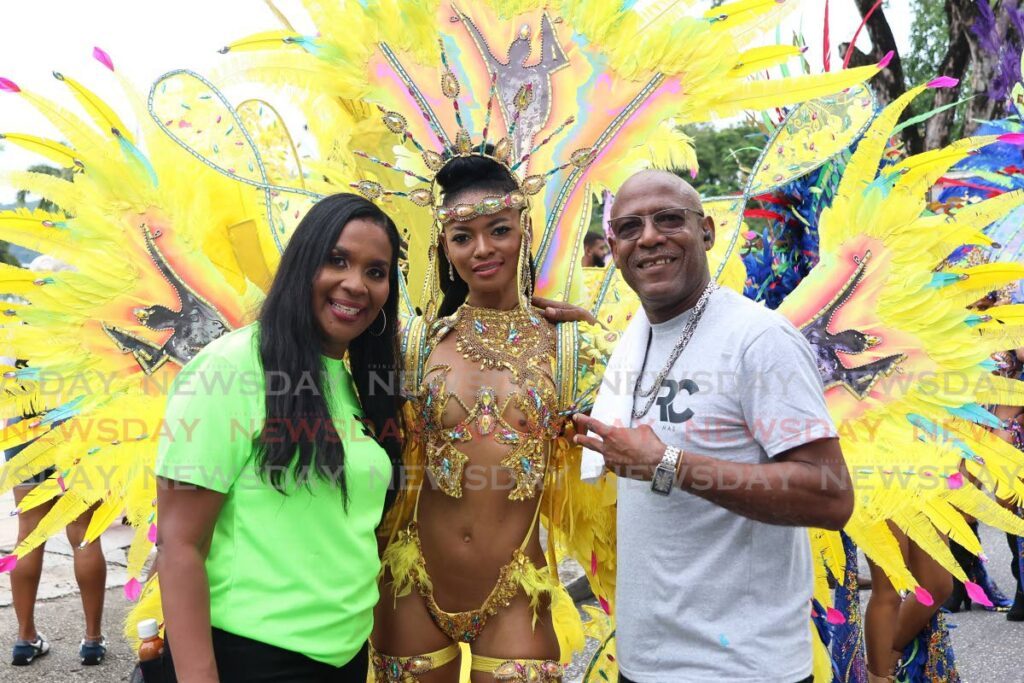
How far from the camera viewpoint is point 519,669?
2.49 m

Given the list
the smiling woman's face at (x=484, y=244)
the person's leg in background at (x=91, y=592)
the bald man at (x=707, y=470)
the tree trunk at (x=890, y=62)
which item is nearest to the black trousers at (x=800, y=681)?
the bald man at (x=707, y=470)

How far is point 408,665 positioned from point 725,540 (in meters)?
1.16

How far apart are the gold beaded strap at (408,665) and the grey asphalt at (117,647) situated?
185 cm

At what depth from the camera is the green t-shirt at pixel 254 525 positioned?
1.76 meters

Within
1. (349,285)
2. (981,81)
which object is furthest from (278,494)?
(981,81)

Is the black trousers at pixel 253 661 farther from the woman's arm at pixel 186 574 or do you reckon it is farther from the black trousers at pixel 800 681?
the black trousers at pixel 800 681

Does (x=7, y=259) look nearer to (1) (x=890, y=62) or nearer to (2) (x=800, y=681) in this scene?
(2) (x=800, y=681)

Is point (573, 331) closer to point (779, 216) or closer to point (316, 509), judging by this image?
point (316, 509)

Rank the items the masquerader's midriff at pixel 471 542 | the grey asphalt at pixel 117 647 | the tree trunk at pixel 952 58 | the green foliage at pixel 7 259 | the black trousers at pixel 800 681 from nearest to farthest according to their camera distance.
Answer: the black trousers at pixel 800 681, the masquerader's midriff at pixel 471 542, the green foliage at pixel 7 259, the grey asphalt at pixel 117 647, the tree trunk at pixel 952 58

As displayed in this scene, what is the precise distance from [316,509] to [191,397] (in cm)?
34

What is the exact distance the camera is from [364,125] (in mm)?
3141

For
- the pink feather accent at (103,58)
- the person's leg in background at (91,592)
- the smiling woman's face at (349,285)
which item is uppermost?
the pink feather accent at (103,58)

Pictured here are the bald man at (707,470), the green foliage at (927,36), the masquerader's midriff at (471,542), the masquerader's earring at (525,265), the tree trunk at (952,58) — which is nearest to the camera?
the bald man at (707,470)

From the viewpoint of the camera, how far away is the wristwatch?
1708 millimetres
